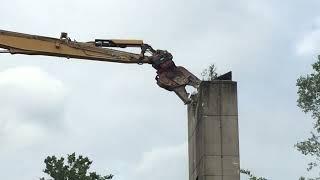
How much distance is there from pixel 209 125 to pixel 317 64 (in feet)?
84.7

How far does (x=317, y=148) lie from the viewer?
46656 millimetres

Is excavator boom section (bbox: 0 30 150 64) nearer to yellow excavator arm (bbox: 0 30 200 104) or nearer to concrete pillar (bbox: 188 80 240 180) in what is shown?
yellow excavator arm (bbox: 0 30 200 104)

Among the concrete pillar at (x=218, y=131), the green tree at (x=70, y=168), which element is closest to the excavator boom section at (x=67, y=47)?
the concrete pillar at (x=218, y=131)

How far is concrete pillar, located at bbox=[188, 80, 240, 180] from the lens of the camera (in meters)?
23.1

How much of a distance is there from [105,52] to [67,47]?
136 cm

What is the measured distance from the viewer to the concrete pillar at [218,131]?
23.1 metres

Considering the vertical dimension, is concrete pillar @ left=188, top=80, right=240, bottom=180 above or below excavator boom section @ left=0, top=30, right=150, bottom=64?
below

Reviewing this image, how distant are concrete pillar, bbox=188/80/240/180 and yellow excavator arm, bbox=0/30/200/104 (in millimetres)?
1627

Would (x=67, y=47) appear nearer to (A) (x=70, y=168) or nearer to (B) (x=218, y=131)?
(B) (x=218, y=131)

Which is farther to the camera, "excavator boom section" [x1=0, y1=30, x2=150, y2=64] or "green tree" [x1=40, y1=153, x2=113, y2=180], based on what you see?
"green tree" [x1=40, y1=153, x2=113, y2=180]

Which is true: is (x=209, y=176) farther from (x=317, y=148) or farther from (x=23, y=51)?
(x=317, y=148)

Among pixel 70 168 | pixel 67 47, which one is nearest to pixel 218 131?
pixel 67 47

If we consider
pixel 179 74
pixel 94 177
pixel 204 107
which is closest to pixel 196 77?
pixel 179 74

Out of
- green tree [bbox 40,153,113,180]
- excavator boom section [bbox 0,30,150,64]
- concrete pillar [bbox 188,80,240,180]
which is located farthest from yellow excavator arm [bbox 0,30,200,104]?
green tree [bbox 40,153,113,180]
